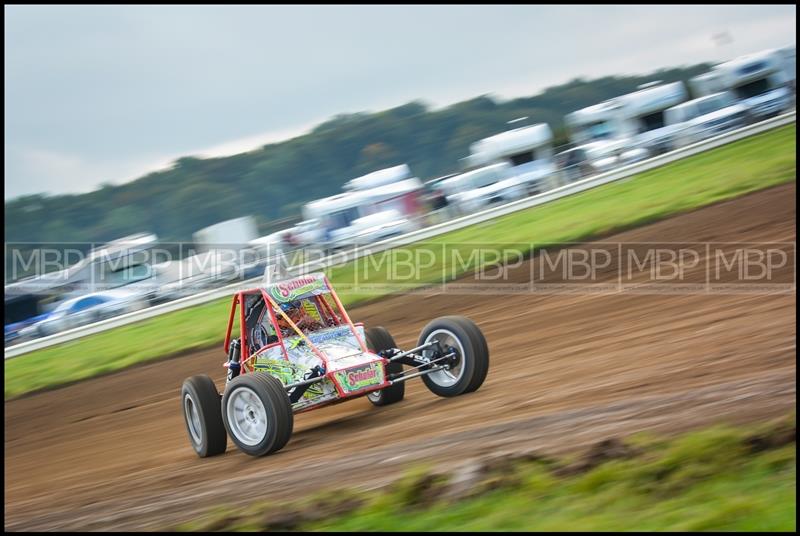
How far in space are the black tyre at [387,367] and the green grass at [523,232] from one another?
28.3ft

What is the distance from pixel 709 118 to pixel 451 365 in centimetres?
1957

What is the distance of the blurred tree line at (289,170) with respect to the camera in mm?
37219

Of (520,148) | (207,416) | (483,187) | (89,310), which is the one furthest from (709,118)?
(207,416)

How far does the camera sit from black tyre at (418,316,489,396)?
27.4 ft

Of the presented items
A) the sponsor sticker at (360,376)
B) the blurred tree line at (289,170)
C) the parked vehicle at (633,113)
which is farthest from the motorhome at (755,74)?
the sponsor sticker at (360,376)

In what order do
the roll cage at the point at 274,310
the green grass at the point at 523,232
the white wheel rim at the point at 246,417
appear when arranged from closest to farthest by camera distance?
the white wheel rim at the point at 246,417 → the roll cage at the point at 274,310 → the green grass at the point at 523,232

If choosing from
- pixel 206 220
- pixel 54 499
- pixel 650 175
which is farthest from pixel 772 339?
pixel 206 220

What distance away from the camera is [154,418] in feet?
39.9

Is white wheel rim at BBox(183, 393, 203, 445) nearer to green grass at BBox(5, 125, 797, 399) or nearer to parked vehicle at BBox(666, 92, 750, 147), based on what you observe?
green grass at BBox(5, 125, 797, 399)

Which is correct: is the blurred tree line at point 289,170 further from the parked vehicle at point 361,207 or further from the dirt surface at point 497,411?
the dirt surface at point 497,411

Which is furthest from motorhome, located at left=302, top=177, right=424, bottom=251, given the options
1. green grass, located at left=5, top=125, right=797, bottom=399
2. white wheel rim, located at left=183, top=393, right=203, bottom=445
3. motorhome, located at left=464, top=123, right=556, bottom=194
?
white wheel rim, located at left=183, top=393, right=203, bottom=445

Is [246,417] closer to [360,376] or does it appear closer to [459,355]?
[360,376]

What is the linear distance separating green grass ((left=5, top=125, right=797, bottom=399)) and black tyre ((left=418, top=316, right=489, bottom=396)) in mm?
9258

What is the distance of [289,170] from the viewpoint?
1638 inches
